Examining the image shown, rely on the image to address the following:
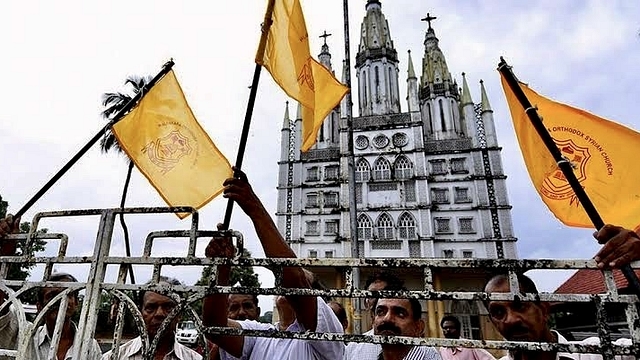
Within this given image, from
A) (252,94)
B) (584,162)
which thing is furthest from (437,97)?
A: (252,94)

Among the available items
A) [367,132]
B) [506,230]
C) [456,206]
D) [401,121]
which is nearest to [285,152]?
[367,132]

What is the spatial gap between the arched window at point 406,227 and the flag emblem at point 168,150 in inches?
1107

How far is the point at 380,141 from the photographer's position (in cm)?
3362

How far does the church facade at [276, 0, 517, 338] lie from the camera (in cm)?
3002

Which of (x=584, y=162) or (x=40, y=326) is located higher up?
(x=584, y=162)

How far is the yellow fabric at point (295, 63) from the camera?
9.75 ft

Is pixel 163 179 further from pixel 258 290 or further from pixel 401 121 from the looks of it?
pixel 401 121

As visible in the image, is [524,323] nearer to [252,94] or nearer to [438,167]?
[252,94]

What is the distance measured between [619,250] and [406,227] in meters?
29.8

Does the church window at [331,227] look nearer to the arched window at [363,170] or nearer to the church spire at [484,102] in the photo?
the arched window at [363,170]

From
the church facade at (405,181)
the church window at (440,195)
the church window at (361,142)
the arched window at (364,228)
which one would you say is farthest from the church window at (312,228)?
the church window at (440,195)

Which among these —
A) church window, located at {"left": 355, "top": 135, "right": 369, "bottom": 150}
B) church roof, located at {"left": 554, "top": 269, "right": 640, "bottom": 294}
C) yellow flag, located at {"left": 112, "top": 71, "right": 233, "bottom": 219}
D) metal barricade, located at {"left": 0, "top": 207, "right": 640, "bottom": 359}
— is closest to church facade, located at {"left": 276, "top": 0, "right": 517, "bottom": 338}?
church window, located at {"left": 355, "top": 135, "right": 369, "bottom": 150}

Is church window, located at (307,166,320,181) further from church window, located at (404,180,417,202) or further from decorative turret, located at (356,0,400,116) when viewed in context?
church window, located at (404,180,417,202)

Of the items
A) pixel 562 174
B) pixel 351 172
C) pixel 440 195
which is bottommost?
pixel 562 174
